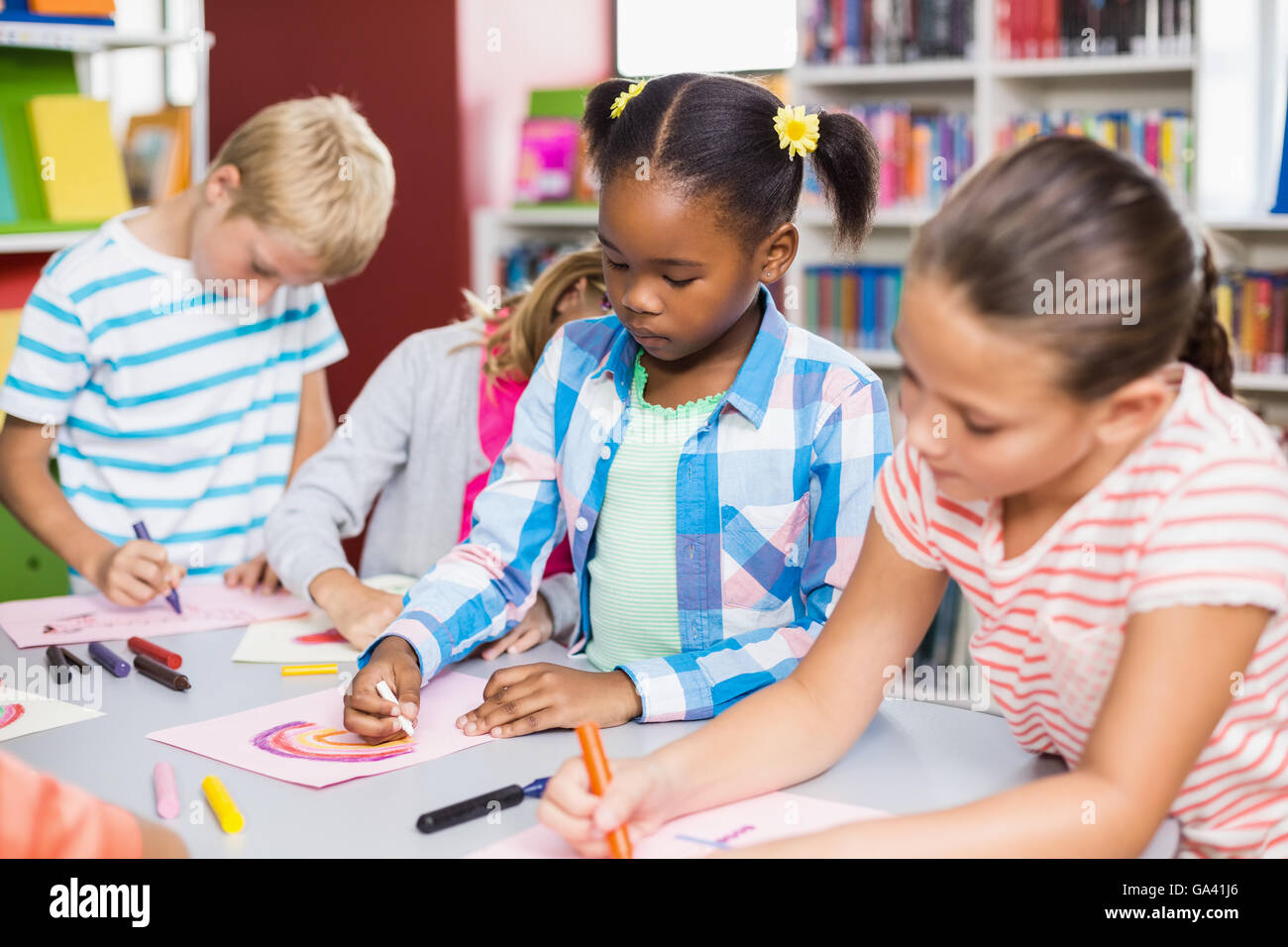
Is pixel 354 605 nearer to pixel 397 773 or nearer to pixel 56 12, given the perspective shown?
pixel 397 773

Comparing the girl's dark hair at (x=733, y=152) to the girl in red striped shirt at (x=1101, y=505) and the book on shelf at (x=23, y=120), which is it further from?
the book on shelf at (x=23, y=120)

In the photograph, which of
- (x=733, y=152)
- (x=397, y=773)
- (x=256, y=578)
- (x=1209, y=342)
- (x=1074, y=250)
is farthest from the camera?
(x=256, y=578)

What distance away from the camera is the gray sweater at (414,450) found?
1.76 metres

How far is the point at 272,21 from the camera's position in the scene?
3.63 m

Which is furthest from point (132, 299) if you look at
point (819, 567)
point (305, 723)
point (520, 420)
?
point (819, 567)

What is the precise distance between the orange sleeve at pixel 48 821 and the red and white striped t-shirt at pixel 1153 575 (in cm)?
59

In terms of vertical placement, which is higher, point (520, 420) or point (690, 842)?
point (520, 420)

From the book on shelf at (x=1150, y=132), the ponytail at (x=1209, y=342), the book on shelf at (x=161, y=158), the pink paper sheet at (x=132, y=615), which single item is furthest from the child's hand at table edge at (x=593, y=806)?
the book on shelf at (x=161, y=158)

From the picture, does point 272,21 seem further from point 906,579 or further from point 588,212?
point 906,579

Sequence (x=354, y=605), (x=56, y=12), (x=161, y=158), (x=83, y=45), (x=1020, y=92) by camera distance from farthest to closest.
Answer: (x=1020, y=92)
(x=161, y=158)
(x=83, y=45)
(x=56, y=12)
(x=354, y=605)

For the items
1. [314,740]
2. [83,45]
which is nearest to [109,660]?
[314,740]

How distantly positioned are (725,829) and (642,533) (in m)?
0.44

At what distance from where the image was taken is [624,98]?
4.09ft
